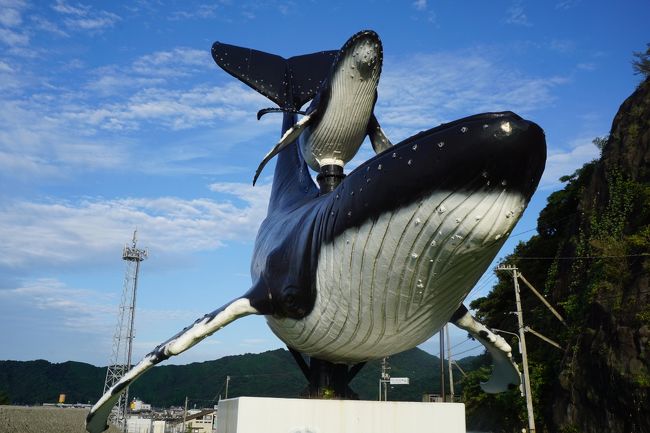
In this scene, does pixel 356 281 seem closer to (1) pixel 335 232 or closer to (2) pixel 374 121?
(1) pixel 335 232

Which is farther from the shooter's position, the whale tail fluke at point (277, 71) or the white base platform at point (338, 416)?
the whale tail fluke at point (277, 71)

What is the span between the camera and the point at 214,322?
5.93 metres

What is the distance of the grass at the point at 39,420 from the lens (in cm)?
915

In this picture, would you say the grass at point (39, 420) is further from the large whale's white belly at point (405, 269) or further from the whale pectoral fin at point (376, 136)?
the whale pectoral fin at point (376, 136)

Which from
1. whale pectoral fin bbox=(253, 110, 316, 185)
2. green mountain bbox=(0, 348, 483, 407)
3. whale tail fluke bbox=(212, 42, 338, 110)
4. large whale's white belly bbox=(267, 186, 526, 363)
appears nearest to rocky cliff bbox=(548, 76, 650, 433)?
whale tail fluke bbox=(212, 42, 338, 110)

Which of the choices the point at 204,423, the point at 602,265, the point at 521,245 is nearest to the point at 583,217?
the point at 602,265

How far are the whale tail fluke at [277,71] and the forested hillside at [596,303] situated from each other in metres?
11.4

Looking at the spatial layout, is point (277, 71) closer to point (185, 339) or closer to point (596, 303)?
point (185, 339)

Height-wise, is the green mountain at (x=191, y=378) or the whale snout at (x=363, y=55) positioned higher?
the whale snout at (x=363, y=55)

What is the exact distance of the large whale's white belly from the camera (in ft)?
11.9

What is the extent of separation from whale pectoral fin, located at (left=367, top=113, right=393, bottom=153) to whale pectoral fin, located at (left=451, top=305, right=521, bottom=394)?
87.5 inches

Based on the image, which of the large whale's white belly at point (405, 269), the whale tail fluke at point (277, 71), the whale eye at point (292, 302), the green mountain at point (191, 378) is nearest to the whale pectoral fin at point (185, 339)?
the whale eye at point (292, 302)

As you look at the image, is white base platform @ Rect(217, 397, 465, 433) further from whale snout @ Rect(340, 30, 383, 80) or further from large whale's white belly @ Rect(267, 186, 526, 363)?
whale snout @ Rect(340, 30, 383, 80)

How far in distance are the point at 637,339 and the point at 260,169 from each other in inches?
535
